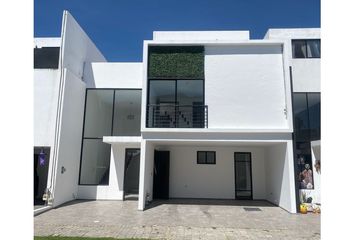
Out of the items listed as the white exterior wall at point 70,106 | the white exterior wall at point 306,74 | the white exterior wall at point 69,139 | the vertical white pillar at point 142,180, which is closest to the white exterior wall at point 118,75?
the white exterior wall at point 70,106

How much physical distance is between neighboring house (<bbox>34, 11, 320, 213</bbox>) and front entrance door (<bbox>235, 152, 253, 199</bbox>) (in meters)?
0.05

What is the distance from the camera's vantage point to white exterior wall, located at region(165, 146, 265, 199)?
12.8 m

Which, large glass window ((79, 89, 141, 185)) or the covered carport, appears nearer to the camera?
the covered carport

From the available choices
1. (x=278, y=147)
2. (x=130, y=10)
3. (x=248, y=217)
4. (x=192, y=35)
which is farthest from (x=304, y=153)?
(x=130, y=10)

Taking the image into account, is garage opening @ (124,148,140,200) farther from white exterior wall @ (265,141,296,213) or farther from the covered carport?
white exterior wall @ (265,141,296,213)

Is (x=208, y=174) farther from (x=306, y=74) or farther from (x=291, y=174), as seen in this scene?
(x=306, y=74)

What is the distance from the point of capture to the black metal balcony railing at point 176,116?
33.9 feet

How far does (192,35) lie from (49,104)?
7654mm

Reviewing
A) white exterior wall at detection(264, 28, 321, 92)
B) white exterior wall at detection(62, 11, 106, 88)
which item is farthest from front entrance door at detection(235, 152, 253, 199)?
white exterior wall at detection(62, 11, 106, 88)

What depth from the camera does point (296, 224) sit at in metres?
7.92

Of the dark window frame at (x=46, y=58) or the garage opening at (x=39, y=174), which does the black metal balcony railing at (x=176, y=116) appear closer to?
the garage opening at (x=39, y=174)

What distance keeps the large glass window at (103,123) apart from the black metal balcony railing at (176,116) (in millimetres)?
3442
